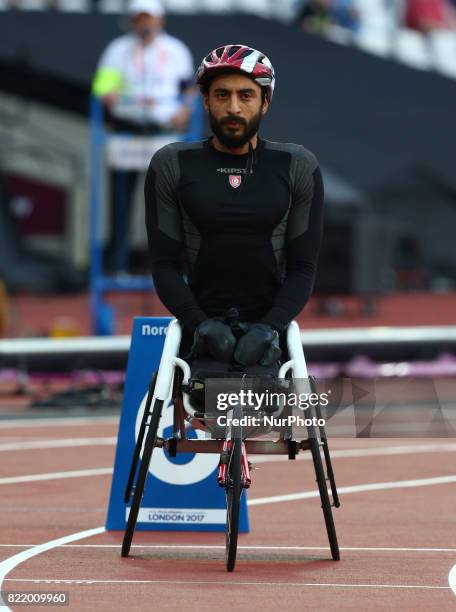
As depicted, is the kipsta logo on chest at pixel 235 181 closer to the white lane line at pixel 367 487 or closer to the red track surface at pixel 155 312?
the white lane line at pixel 367 487

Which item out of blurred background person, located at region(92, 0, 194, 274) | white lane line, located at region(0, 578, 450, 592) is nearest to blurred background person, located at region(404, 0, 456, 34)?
blurred background person, located at region(92, 0, 194, 274)

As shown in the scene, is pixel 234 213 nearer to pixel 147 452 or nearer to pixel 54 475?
pixel 147 452

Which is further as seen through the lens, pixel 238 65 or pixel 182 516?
pixel 182 516

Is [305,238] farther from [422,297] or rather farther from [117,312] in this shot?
[422,297]

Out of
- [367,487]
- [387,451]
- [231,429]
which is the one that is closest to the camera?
[231,429]

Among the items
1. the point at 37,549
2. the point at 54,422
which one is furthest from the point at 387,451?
the point at 37,549

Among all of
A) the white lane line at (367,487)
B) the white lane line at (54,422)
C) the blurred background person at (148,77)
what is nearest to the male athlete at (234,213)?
the white lane line at (367,487)

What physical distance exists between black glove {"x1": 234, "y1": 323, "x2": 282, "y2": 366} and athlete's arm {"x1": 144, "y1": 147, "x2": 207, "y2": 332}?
1.31 ft

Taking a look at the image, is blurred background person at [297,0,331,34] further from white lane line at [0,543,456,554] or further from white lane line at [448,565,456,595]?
white lane line at [448,565,456,595]

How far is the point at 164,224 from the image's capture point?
7812mm

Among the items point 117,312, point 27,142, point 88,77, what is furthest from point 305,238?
point 27,142

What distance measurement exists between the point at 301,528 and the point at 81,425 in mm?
5874

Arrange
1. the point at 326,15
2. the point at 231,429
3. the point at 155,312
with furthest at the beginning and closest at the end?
1. the point at 326,15
2. the point at 155,312
3. the point at 231,429

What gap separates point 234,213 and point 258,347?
634mm
